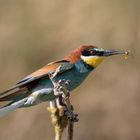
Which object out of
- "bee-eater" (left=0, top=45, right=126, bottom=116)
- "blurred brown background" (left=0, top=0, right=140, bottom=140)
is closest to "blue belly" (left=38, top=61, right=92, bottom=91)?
"bee-eater" (left=0, top=45, right=126, bottom=116)

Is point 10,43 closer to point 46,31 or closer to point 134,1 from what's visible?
point 46,31

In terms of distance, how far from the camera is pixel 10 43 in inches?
244

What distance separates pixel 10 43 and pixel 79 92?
62cm

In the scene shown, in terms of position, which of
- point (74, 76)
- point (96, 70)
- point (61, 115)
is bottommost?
point (96, 70)

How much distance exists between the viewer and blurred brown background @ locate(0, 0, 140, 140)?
5.93 m

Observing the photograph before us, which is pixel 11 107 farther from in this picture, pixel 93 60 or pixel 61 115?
pixel 61 115

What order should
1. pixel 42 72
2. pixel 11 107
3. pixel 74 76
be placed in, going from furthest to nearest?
Result: 1. pixel 74 76
2. pixel 42 72
3. pixel 11 107

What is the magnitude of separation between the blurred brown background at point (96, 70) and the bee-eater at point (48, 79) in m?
1.75

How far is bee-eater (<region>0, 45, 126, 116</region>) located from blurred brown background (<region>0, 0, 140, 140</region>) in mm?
1754

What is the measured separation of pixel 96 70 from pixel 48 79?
2.22m

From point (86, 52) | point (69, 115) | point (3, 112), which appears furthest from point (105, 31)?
point (69, 115)

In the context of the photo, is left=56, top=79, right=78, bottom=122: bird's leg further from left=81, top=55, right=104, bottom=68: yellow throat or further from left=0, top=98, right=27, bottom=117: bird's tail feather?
left=81, top=55, right=104, bottom=68: yellow throat

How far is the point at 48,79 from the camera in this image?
154 inches

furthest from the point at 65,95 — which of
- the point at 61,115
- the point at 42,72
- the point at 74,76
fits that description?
the point at 74,76
